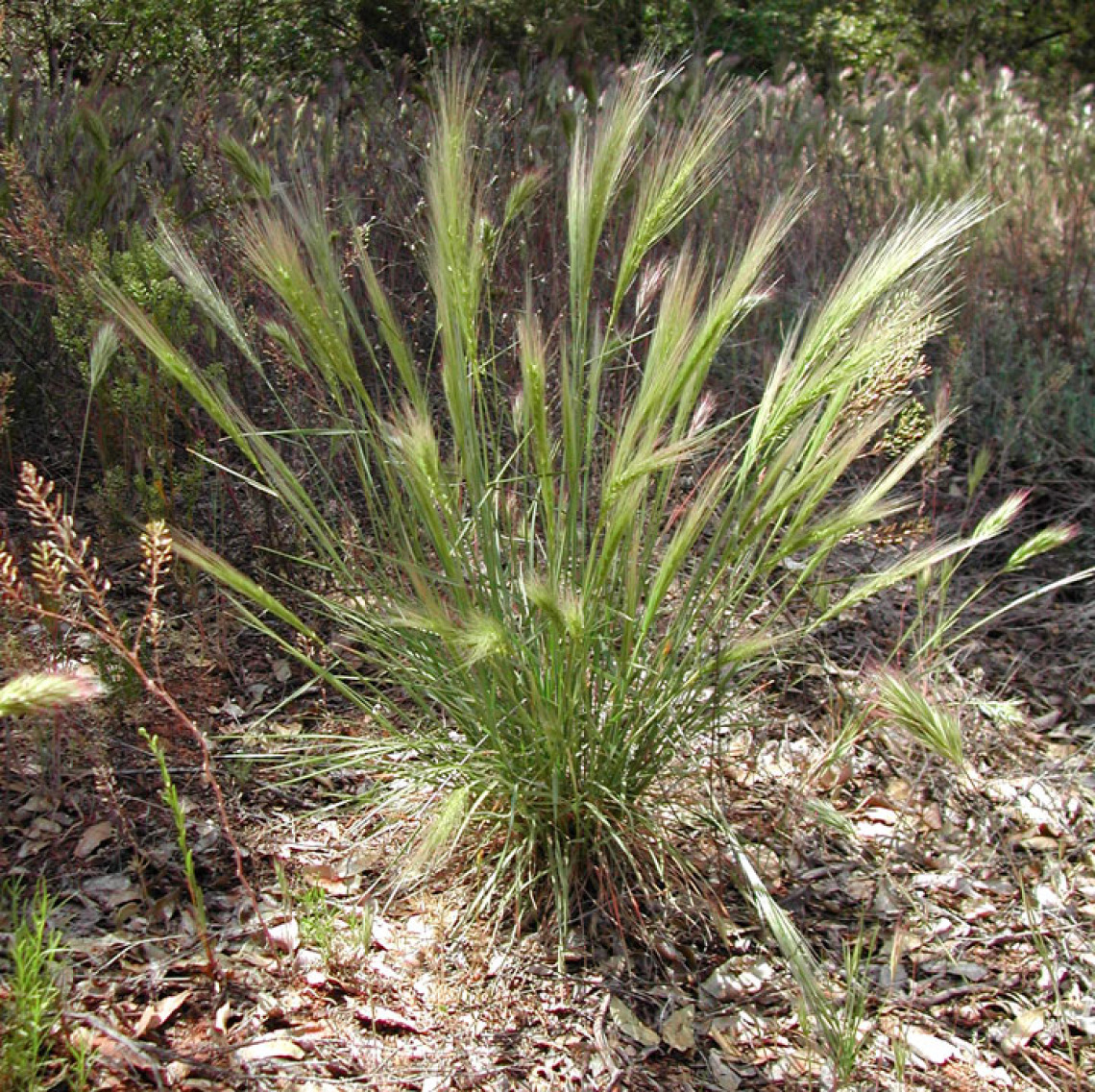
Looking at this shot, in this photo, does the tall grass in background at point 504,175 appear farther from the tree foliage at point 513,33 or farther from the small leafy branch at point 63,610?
the small leafy branch at point 63,610

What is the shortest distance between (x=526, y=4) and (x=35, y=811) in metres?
6.22

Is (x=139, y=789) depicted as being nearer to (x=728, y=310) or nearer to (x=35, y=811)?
(x=35, y=811)

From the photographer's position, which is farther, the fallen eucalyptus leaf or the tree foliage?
the tree foliage

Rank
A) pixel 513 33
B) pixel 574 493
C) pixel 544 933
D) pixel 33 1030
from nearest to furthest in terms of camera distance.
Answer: pixel 33 1030
pixel 574 493
pixel 544 933
pixel 513 33

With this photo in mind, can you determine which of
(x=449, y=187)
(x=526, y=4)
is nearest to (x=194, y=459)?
(x=449, y=187)

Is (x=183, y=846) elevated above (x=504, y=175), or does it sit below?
below

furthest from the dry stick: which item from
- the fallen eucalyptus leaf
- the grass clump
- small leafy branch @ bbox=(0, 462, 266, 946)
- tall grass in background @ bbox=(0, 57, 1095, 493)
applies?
tall grass in background @ bbox=(0, 57, 1095, 493)

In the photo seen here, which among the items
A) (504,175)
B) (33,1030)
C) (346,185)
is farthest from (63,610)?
(504,175)

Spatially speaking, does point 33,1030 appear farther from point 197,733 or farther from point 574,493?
point 574,493

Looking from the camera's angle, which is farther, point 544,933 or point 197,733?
point 544,933

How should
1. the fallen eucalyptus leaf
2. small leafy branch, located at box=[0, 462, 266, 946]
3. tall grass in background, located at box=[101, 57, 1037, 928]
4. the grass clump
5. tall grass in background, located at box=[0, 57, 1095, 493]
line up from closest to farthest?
1. small leafy branch, located at box=[0, 462, 266, 946]
2. the grass clump
3. tall grass in background, located at box=[101, 57, 1037, 928]
4. the fallen eucalyptus leaf
5. tall grass in background, located at box=[0, 57, 1095, 493]

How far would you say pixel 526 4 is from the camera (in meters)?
7.13

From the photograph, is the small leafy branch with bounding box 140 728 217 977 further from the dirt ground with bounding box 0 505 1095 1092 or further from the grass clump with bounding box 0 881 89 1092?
the grass clump with bounding box 0 881 89 1092

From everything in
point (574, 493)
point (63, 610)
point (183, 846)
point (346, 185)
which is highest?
point (346, 185)
